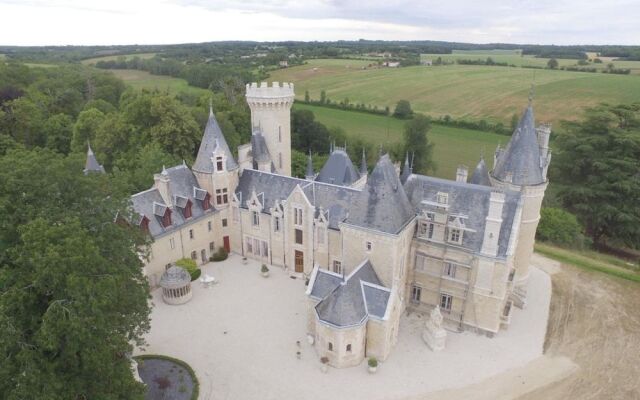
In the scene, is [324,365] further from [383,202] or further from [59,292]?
[59,292]

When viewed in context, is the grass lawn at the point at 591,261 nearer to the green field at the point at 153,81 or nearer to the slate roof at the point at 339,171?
the slate roof at the point at 339,171

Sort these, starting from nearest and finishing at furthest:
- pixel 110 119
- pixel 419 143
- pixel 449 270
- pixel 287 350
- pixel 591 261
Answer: pixel 287 350 → pixel 449 270 → pixel 591 261 → pixel 110 119 → pixel 419 143

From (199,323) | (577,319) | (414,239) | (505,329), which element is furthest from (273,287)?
(577,319)

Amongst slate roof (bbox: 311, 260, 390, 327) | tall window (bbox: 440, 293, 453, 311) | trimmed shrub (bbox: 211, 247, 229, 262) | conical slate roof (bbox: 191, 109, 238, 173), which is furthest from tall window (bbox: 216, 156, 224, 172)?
tall window (bbox: 440, 293, 453, 311)

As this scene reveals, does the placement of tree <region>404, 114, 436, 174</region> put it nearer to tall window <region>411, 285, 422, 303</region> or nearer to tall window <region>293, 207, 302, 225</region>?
tall window <region>293, 207, 302, 225</region>

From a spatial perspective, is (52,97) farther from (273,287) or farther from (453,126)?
A: (453,126)

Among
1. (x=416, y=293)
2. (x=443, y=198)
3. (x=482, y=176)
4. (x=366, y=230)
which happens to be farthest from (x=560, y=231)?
(x=366, y=230)
